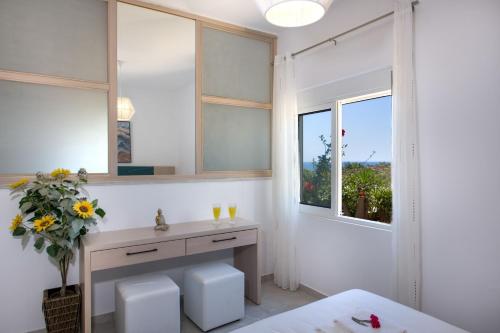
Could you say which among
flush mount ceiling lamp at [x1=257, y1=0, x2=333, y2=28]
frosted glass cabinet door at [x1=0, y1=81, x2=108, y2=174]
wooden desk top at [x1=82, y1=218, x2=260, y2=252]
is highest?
flush mount ceiling lamp at [x1=257, y1=0, x2=333, y2=28]

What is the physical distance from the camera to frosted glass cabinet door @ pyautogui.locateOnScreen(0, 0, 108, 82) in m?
2.25

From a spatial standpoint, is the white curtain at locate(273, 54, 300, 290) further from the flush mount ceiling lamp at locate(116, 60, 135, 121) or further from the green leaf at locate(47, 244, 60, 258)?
the green leaf at locate(47, 244, 60, 258)

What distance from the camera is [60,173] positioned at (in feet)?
7.24

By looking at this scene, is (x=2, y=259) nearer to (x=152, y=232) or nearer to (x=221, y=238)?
(x=152, y=232)

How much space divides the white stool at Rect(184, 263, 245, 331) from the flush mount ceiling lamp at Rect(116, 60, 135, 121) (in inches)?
53.6

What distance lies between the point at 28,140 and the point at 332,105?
2392 millimetres

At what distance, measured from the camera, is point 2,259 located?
2.22 metres

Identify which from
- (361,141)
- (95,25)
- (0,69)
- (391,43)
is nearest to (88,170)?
(0,69)

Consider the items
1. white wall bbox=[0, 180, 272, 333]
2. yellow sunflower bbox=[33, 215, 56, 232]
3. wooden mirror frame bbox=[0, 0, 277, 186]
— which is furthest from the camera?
wooden mirror frame bbox=[0, 0, 277, 186]

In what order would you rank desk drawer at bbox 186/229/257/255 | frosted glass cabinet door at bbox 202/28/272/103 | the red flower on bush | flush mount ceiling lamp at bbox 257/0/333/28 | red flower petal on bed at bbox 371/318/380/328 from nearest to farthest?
red flower petal on bed at bbox 371/318/380/328 < flush mount ceiling lamp at bbox 257/0/333/28 < desk drawer at bbox 186/229/257/255 < frosted glass cabinet door at bbox 202/28/272/103 < the red flower on bush

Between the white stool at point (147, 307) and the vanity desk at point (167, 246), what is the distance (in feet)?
0.59

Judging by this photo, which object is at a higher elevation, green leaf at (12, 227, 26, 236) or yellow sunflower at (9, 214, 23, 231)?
yellow sunflower at (9, 214, 23, 231)

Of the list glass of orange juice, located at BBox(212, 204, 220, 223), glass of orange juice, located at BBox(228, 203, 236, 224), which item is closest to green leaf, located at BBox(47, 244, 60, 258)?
glass of orange juice, located at BBox(212, 204, 220, 223)

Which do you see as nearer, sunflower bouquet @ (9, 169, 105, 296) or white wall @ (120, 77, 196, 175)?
sunflower bouquet @ (9, 169, 105, 296)
